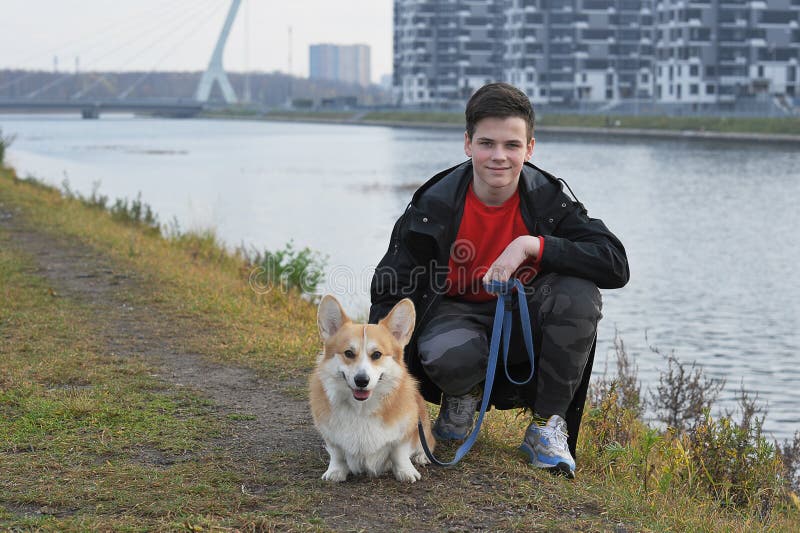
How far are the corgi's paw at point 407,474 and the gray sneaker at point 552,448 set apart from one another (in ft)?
1.76

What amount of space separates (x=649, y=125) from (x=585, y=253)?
58.2 meters

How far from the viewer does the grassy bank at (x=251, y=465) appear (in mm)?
3410

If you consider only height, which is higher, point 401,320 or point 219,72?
point 219,72

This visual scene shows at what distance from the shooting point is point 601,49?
101m

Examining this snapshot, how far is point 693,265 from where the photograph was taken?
1603 centimetres

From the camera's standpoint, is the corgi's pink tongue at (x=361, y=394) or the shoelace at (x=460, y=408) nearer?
the corgi's pink tongue at (x=361, y=394)

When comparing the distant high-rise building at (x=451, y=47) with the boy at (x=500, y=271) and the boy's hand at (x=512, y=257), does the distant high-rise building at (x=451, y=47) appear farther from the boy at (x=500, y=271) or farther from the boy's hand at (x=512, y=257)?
the boy's hand at (x=512, y=257)

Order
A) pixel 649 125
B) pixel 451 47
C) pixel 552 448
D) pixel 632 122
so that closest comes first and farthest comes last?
pixel 552 448, pixel 649 125, pixel 632 122, pixel 451 47

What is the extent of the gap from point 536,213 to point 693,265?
41.9 ft

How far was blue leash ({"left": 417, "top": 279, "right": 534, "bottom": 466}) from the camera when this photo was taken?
3.79m

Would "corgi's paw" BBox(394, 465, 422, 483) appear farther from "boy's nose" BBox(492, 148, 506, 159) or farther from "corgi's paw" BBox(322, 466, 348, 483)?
"boy's nose" BBox(492, 148, 506, 159)

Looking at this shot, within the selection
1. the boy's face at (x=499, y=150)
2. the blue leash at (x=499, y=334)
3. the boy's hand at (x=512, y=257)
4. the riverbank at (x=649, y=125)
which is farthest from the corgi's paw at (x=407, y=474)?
the riverbank at (x=649, y=125)

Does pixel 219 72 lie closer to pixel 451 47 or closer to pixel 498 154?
pixel 451 47

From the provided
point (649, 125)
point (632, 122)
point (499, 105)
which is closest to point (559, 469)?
point (499, 105)
